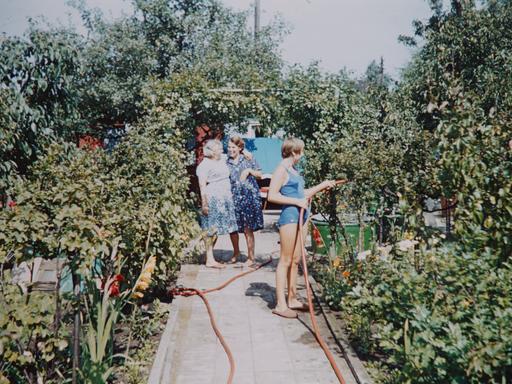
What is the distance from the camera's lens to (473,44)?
1207 centimetres

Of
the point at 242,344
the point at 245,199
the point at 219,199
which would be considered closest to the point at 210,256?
the point at 219,199

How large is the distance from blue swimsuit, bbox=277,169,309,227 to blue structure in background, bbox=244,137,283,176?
10.2m

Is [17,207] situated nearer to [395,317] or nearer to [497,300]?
[395,317]

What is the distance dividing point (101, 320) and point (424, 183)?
270cm

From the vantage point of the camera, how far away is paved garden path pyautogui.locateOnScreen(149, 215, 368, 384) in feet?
12.8

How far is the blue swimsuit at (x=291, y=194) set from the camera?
201 inches

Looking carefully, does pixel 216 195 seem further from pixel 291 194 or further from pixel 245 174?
pixel 291 194

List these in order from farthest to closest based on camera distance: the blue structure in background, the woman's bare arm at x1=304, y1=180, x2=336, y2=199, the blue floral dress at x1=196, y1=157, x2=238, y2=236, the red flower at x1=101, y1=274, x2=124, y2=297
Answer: the blue structure in background
the blue floral dress at x1=196, y1=157, x2=238, y2=236
the woman's bare arm at x1=304, y1=180, x2=336, y2=199
the red flower at x1=101, y1=274, x2=124, y2=297

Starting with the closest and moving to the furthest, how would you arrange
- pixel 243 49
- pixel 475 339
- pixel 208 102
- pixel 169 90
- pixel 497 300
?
pixel 475 339 → pixel 497 300 → pixel 169 90 → pixel 208 102 → pixel 243 49

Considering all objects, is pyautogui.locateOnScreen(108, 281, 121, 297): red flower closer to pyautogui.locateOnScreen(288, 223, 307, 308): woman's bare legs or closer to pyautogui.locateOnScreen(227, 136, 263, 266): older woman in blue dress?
pyautogui.locateOnScreen(288, 223, 307, 308): woman's bare legs

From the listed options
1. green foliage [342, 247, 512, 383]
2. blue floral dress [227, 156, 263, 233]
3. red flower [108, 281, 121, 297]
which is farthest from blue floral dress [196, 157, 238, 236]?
green foliage [342, 247, 512, 383]

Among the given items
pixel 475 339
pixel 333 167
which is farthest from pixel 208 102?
pixel 475 339

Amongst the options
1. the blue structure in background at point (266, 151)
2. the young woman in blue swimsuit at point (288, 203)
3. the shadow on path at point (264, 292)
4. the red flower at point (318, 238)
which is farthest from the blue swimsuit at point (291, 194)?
the blue structure in background at point (266, 151)

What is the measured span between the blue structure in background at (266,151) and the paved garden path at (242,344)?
9.16 metres
